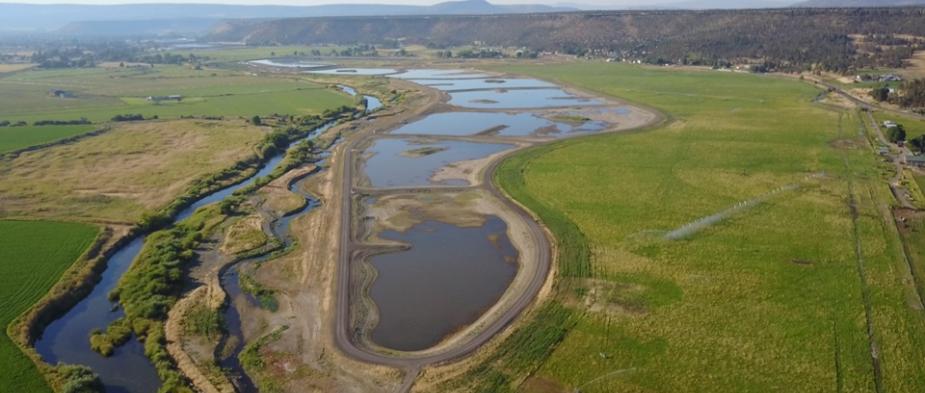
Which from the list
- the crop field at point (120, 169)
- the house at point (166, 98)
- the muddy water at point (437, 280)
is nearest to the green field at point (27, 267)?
the crop field at point (120, 169)

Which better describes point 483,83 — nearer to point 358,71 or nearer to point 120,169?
point 358,71

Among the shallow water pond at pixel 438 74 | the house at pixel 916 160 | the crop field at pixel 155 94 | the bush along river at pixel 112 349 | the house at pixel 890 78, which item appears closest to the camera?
the bush along river at pixel 112 349

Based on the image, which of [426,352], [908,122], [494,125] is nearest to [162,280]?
[426,352]

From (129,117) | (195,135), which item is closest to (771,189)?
(195,135)

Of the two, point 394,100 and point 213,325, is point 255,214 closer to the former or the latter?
point 213,325

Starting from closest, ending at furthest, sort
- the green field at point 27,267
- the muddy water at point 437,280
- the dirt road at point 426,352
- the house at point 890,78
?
the green field at point 27,267 < the dirt road at point 426,352 < the muddy water at point 437,280 < the house at point 890,78

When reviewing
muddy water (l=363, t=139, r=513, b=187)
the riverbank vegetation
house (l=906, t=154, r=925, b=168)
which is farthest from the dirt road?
house (l=906, t=154, r=925, b=168)

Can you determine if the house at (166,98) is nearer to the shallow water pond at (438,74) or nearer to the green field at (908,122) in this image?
the shallow water pond at (438,74)
